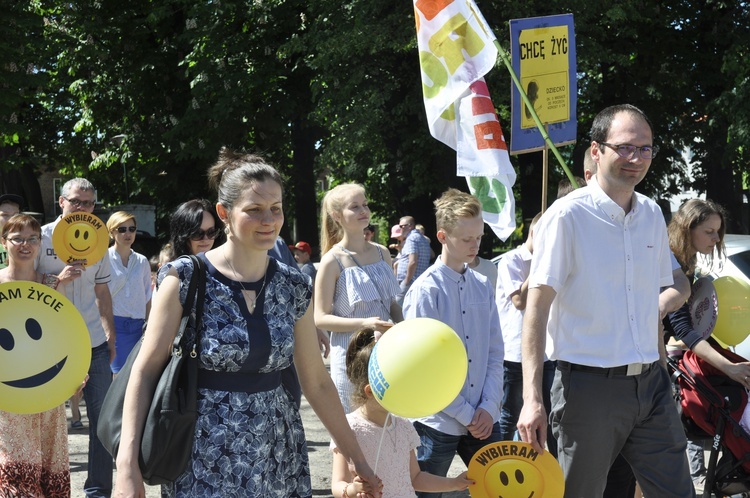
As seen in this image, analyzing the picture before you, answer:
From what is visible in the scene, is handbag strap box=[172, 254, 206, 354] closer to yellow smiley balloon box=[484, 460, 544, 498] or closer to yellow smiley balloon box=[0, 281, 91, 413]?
yellow smiley balloon box=[484, 460, 544, 498]

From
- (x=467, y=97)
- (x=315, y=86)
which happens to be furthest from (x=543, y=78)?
(x=315, y=86)

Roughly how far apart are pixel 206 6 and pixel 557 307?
17.9 m

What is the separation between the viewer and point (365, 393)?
404cm

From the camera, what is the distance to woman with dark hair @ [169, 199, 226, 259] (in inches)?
190

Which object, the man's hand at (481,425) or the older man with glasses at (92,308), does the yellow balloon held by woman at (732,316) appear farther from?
the older man with glasses at (92,308)

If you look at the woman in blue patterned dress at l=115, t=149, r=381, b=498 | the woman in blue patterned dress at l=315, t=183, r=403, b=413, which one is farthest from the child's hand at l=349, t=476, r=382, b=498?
the woman in blue patterned dress at l=315, t=183, r=403, b=413

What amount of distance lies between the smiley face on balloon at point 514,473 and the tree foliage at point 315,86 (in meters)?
13.9

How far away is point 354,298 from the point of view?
16.8 feet

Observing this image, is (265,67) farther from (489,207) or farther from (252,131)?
(489,207)

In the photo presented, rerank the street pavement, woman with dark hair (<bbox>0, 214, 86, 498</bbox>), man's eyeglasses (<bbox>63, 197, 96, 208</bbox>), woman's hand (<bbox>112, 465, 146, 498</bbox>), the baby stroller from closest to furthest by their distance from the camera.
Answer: woman's hand (<bbox>112, 465, 146, 498</bbox>)
woman with dark hair (<bbox>0, 214, 86, 498</bbox>)
the baby stroller
man's eyeglasses (<bbox>63, 197, 96, 208</bbox>)
the street pavement

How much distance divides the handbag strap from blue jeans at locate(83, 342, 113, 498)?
286 centimetres

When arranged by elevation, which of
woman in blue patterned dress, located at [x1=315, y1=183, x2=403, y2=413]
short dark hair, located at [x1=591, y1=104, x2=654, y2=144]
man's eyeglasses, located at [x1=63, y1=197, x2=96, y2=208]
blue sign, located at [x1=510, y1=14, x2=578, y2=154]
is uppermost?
blue sign, located at [x1=510, y1=14, x2=578, y2=154]

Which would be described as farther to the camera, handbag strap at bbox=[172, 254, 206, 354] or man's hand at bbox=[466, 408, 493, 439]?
man's hand at bbox=[466, 408, 493, 439]

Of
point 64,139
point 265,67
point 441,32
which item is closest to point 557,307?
point 441,32
